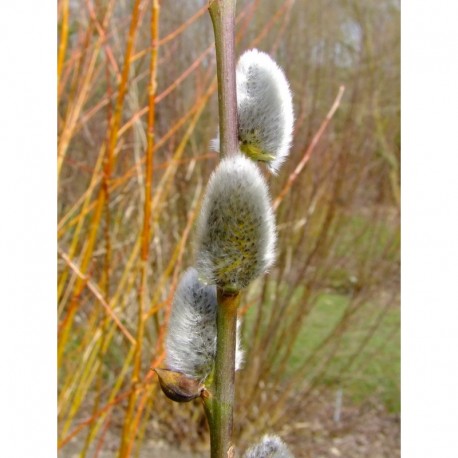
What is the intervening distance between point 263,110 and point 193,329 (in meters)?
0.11

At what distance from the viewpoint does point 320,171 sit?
2.20 m

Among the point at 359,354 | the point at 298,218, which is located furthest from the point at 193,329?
the point at 359,354

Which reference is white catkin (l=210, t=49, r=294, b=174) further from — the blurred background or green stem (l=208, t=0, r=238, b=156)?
the blurred background

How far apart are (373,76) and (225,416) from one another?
88.5 inches

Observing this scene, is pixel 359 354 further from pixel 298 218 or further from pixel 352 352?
pixel 298 218

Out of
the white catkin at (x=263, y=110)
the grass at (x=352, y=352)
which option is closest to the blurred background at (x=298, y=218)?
the grass at (x=352, y=352)

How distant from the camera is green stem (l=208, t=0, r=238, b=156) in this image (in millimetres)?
305

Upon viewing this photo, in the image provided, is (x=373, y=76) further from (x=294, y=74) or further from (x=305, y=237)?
(x=305, y=237)

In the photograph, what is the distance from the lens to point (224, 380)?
313mm

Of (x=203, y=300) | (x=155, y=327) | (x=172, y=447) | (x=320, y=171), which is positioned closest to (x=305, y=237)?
(x=320, y=171)

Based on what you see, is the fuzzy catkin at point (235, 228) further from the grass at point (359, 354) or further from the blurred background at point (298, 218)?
the grass at point (359, 354)

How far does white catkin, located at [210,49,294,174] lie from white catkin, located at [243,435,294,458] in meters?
Answer: 0.14

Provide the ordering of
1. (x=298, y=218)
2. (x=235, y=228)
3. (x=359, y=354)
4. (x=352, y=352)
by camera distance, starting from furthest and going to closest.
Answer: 1. (x=352, y=352)
2. (x=359, y=354)
3. (x=298, y=218)
4. (x=235, y=228)

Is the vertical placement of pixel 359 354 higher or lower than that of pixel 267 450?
lower
